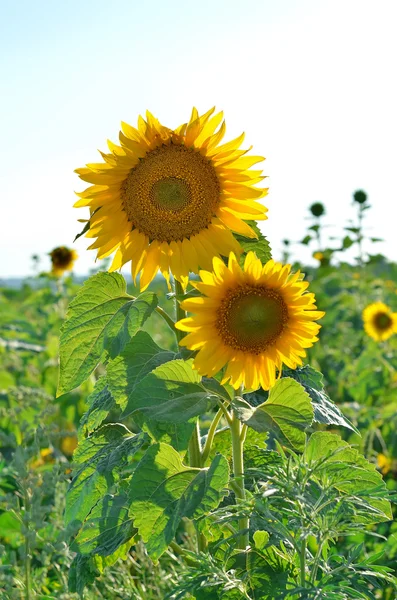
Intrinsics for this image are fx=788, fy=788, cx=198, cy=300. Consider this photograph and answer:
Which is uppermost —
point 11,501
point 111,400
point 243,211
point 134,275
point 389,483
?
point 243,211

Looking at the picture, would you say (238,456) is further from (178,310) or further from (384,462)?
(384,462)

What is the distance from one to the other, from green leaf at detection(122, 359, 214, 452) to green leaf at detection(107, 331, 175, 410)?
0.06m

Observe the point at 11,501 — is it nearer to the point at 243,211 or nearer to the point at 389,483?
the point at 243,211

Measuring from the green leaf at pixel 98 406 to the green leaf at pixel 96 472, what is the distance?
0.06 meters

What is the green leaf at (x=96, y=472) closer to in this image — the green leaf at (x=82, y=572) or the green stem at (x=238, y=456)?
the green leaf at (x=82, y=572)

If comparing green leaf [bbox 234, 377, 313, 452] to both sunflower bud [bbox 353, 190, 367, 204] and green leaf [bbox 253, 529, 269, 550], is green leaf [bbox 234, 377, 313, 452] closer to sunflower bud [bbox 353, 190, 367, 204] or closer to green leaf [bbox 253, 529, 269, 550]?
green leaf [bbox 253, 529, 269, 550]

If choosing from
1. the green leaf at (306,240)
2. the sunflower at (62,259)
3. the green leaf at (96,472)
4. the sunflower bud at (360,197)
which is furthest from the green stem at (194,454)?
the green leaf at (306,240)

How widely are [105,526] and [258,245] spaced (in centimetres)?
66

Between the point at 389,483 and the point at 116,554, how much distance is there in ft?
4.68

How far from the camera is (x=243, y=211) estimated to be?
5.18 ft

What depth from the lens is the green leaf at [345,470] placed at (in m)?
1.34

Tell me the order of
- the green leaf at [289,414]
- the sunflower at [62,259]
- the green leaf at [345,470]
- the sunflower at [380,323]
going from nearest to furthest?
the green leaf at [345,470] < the green leaf at [289,414] < the sunflower at [380,323] < the sunflower at [62,259]

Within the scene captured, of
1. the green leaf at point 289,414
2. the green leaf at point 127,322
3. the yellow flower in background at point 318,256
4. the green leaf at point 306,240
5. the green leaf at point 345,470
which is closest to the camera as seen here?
the green leaf at point 345,470

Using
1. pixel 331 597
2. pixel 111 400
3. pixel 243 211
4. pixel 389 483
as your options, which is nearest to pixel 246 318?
pixel 243 211
